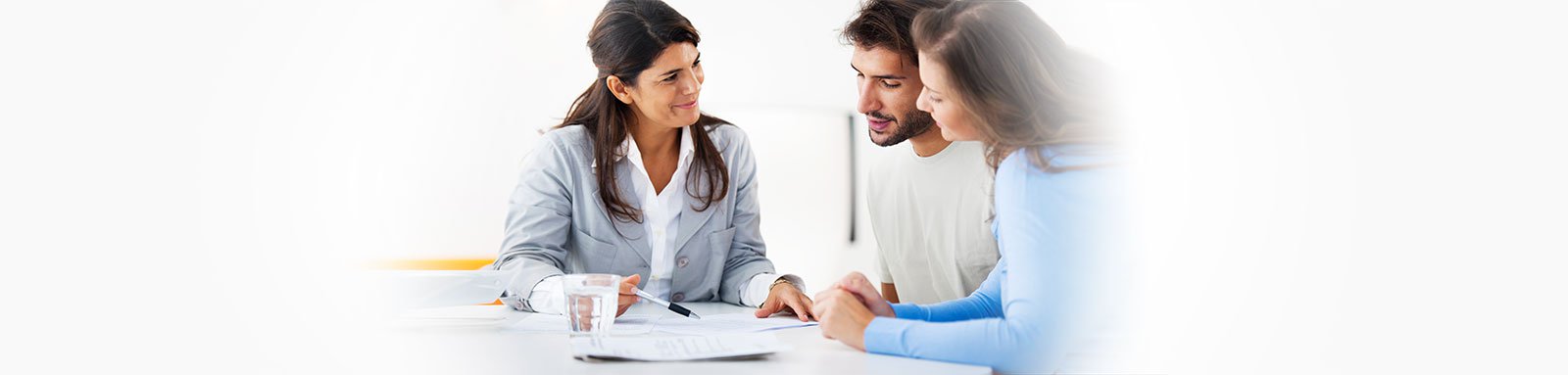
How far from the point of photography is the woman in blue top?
0.85 meters

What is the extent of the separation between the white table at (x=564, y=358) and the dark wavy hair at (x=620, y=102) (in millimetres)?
564

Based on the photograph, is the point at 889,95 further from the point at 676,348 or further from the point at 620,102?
the point at 676,348

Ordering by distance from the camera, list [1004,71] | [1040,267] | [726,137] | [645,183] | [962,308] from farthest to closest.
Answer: [726,137] < [645,183] < [962,308] < [1004,71] < [1040,267]

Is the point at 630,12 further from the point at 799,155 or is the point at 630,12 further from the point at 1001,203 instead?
the point at 799,155

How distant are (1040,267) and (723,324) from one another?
507mm

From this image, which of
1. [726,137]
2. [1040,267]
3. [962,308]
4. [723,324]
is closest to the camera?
[1040,267]

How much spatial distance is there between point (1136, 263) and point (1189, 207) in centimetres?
28

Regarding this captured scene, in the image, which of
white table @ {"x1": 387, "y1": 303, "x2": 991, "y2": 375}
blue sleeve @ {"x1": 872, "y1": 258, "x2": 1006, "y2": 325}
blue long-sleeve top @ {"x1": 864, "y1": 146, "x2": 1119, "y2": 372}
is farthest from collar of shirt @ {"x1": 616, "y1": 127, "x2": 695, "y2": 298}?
blue long-sleeve top @ {"x1": 864, "y1": 146, "x2": 1119, "y2": 372}

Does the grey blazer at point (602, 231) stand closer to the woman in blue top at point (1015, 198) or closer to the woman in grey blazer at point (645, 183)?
the woman in grey blazer at point (645, 183)

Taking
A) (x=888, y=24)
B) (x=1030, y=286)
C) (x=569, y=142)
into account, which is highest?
(x=888, y=24)

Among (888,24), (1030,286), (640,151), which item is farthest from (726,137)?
(1030,286)

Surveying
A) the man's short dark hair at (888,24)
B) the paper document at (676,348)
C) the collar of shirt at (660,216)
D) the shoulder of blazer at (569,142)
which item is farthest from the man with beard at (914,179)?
the paper document at (676,348)

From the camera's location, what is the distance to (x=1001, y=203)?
0.91m

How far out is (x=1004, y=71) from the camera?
1020mm
